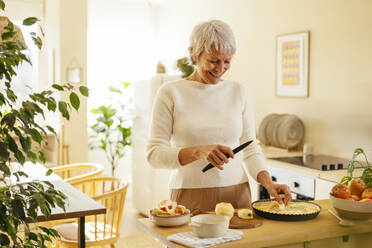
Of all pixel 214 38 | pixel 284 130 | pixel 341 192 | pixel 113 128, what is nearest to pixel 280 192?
pixel 341 192

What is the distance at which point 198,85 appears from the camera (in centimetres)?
212

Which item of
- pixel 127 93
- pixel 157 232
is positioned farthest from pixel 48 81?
pixel 157 232

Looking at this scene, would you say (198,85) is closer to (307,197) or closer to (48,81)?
(307,197)

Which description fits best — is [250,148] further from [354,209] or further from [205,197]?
[354,209]

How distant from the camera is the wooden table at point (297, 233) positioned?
158cm

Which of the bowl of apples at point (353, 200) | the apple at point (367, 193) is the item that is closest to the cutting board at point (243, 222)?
the bowl of apples at point (353, 200)

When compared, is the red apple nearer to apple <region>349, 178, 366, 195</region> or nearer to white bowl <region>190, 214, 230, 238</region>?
apple <region>349, 178, 366, 195</region>

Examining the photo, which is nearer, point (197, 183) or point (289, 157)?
point (197, 183)

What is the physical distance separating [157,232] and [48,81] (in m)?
4.07

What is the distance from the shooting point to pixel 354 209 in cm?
173

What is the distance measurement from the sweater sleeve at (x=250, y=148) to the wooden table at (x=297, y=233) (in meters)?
0.37

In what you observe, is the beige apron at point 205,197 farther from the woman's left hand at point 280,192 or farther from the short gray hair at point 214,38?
the short gray hair at point 214,38

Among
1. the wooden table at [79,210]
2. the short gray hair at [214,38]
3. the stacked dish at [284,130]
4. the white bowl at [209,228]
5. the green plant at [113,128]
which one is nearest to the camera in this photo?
the white bowl at [209,228]

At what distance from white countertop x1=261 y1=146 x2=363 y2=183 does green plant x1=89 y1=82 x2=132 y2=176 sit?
7.61ft
